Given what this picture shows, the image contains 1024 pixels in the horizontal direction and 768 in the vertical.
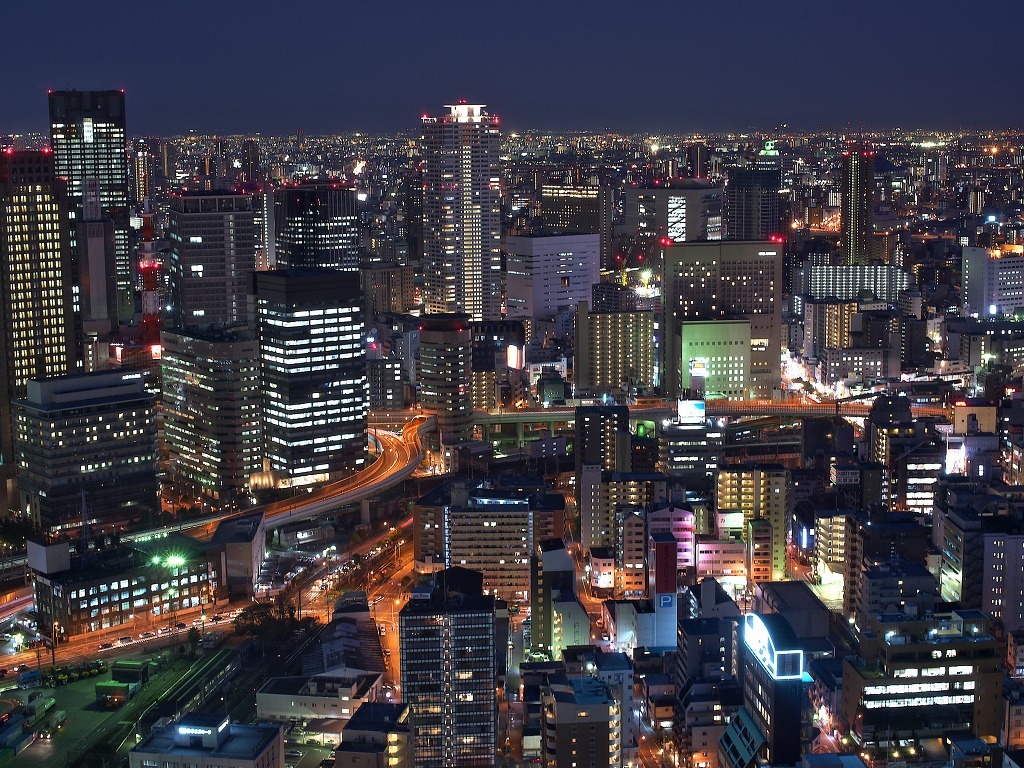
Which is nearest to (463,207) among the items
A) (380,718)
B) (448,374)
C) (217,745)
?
(448,374)

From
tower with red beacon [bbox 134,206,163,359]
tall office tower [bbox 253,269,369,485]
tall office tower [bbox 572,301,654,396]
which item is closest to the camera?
tall office tower [bbox 253,269,369,485]

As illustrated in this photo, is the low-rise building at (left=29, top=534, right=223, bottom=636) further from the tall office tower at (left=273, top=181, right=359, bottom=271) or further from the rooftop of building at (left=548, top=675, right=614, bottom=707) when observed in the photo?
the tall office tower at (left=273, top=181, right=359, bottom=271)

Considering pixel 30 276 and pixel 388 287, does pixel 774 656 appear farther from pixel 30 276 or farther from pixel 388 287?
pixel 388 287

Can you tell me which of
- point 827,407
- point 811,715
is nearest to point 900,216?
point 827,407

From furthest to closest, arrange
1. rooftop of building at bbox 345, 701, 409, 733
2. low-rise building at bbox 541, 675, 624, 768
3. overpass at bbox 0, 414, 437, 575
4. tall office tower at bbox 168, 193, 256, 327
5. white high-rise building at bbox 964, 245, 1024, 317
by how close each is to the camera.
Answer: white high-rise building at bbox 964, 245, 1024, 317, tall office tower at bbox 168, 193, 256, 327, overpass at bbox 0, 414, 437, 575, low-rise building at bbox 541, 675, 624, 768, rooftop of building at bbox 345, 701, 409, 733

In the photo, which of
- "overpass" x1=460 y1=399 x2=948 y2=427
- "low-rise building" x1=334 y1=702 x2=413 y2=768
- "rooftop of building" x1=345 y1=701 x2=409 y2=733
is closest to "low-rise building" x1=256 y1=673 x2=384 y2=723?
"rooftop of building" x1=345 y1=701 x2=409 y2=733

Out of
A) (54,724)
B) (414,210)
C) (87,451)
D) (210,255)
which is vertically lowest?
(54,724)
